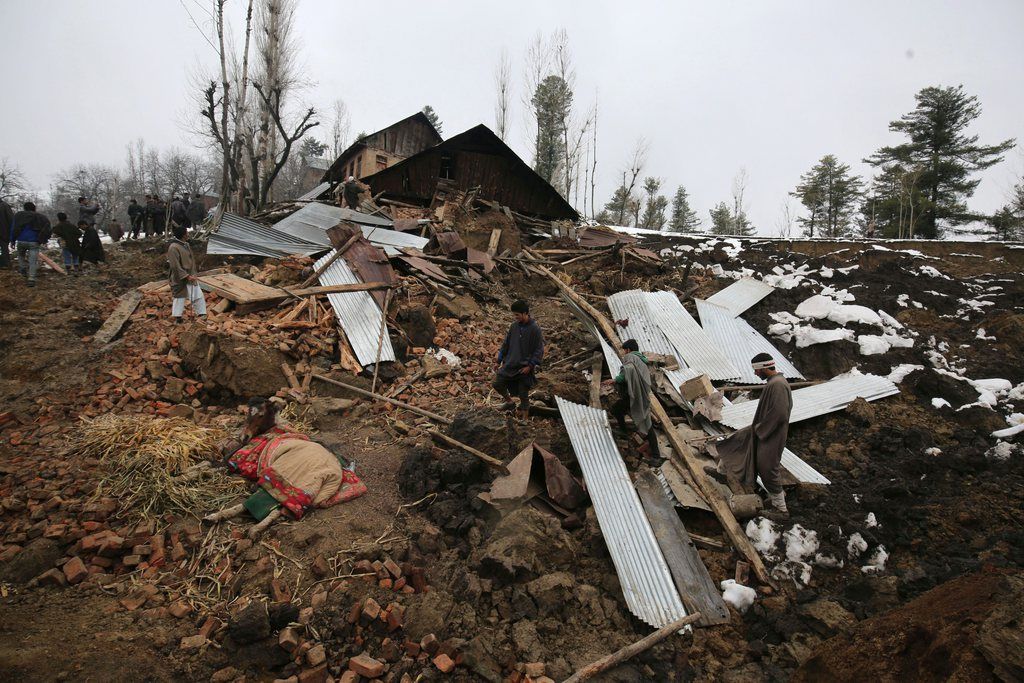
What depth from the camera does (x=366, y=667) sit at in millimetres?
2787

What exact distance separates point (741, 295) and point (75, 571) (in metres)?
11.1

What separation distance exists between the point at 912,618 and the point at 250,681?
3938 millimetres

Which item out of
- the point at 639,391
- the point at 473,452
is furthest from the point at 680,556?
the point at 473,452

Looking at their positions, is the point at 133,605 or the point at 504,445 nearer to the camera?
the point at 133,605

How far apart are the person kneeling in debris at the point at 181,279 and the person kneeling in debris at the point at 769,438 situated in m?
7.70

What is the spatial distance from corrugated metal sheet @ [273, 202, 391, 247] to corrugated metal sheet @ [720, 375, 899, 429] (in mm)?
8201

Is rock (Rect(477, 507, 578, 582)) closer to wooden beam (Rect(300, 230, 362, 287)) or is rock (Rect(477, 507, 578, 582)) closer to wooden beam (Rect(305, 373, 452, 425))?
wooden beam (Rect(305, 373, 452, 425))

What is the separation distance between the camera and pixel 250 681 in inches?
105

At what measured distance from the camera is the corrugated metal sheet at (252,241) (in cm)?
874

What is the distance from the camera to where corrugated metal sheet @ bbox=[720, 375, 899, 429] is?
6086 mm

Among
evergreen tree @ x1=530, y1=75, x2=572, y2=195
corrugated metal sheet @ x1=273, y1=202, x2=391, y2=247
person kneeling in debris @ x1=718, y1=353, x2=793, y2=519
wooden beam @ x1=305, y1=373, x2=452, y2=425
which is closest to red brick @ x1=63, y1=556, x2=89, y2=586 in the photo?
wooden beam @ x1=305, y1=373, x2=452, y2=425

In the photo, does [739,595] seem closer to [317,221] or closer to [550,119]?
[317,221]

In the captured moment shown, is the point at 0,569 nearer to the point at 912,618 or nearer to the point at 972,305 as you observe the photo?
the point at 912,618

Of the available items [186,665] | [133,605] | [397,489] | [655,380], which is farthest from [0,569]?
[655,380]
